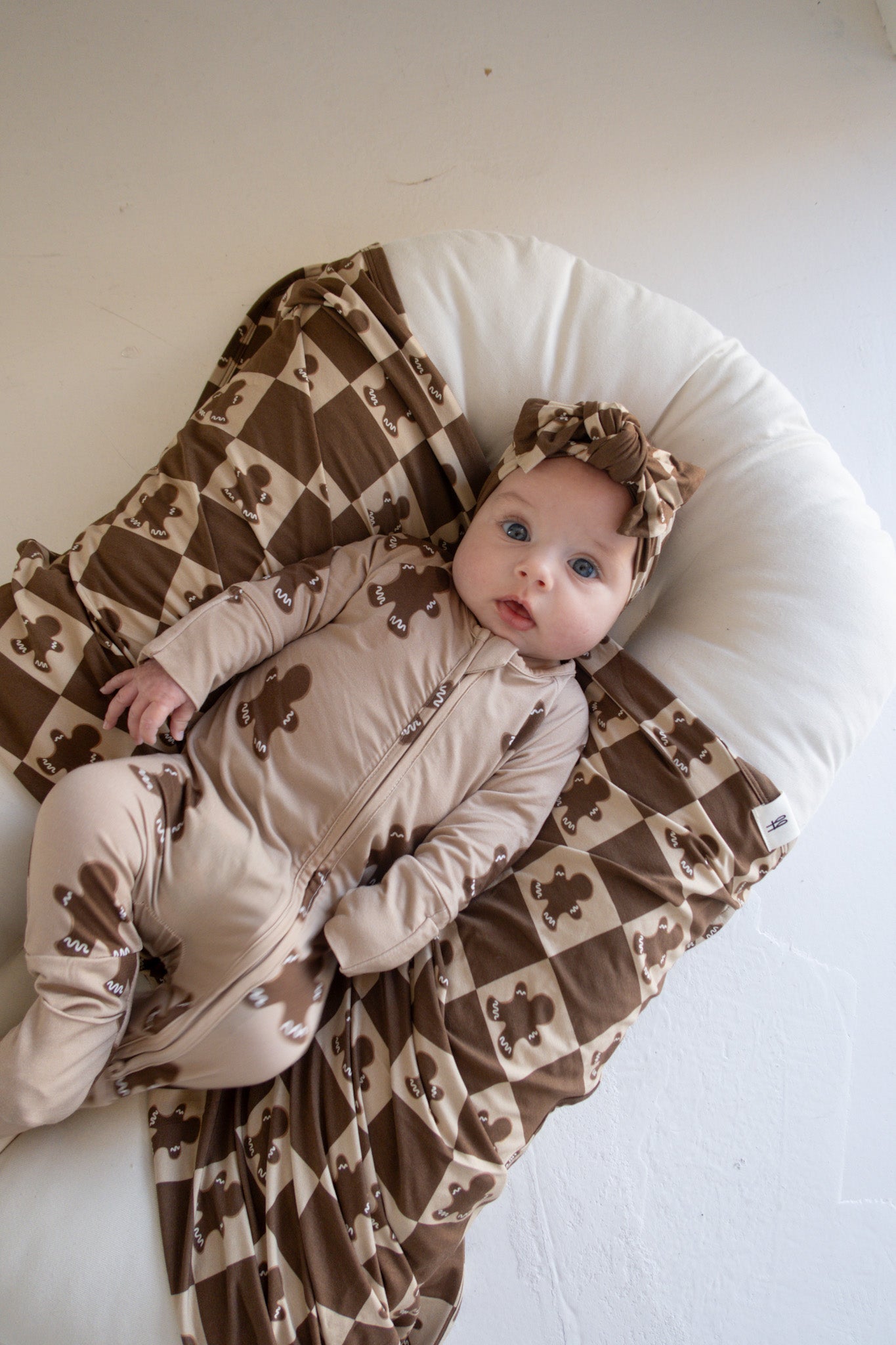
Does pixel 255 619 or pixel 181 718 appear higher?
pixel 255 619

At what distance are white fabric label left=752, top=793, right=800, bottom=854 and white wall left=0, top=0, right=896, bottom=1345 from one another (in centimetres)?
38

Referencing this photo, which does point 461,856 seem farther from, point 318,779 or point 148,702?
point 148,702

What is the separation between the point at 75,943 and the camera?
0.90 m

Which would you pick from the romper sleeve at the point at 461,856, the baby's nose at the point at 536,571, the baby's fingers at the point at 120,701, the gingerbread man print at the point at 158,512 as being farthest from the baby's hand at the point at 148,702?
the baby's nose at the point at 536,571

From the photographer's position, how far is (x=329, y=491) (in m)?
1.18

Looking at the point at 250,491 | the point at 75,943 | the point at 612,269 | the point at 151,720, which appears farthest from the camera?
the point at 612,269

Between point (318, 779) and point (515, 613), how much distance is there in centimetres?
31

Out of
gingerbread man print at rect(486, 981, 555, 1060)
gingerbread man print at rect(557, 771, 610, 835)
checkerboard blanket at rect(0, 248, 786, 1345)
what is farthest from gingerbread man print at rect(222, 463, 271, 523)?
gingerbread man print at rect(486, 981, 555, 1060)

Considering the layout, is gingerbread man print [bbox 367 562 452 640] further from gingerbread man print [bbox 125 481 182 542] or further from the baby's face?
gingerbread man print [bbox 125 481 182 542]

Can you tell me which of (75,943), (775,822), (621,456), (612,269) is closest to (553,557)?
(621,456)

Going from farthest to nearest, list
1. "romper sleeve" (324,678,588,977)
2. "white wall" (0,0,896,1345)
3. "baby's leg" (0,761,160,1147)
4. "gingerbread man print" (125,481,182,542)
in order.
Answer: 1. "white wall" (0,0,896,1345)
2. "gingerbread man print" (125,481,182,542)
3. "romper sleeve" (324,678,588,977)
4. "baby's leg" (0,761,160,1147)

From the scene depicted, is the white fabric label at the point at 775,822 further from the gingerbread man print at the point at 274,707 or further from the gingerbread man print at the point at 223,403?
the gingerbread man print at the point at 223,403

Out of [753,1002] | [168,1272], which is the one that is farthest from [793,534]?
[168,1272]

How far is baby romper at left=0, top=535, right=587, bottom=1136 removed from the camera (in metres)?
0.92
